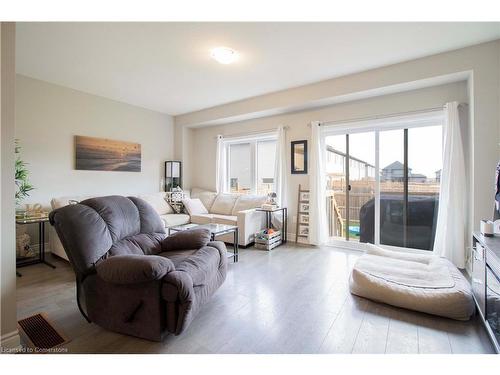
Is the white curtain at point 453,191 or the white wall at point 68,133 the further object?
the white wall at point 68,133

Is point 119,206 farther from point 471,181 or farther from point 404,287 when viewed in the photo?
point 471,181

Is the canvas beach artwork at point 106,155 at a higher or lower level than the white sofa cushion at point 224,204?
higher

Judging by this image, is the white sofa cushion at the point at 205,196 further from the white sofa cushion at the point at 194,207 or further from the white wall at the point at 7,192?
the white wall at the point at 7,192

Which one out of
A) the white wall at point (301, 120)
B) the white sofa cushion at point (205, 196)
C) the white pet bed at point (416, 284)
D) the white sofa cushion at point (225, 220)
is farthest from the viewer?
the white sofa cushion at point (205, 196)

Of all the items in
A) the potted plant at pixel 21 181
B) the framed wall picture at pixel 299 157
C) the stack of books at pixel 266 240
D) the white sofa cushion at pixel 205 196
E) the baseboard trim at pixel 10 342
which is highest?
the framed wall picture at pixel 299 157

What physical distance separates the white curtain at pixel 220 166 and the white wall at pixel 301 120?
0.19 m

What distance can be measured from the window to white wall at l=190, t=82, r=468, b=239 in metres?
0.31

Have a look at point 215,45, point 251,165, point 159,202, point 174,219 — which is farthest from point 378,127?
point 159,202

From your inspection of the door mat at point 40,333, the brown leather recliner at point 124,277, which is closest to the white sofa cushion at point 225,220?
the brown leather recliner at point 124,277

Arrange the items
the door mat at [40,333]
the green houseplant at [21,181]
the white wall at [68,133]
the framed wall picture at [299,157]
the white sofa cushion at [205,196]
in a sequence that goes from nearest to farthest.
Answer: the door mat at [40,333] → the green houseplant at [21,181] → the white wall at [68,133] → the framed wall picture at [299,157] → the white sofa cushion at [205,196]

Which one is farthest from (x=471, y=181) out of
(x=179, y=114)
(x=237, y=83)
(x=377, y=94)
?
(x=179, y=114)

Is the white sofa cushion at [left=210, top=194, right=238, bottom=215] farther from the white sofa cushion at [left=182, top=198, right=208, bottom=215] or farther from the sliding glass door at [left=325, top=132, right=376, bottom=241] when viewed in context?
the sliding glass door at [left=325, top=132, right=376, bottom=241]

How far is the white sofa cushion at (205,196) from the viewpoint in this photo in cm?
515

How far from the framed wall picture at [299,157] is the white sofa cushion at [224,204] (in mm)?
1339
